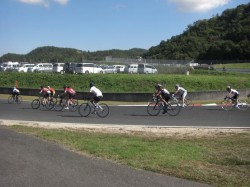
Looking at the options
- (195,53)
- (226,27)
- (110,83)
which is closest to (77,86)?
(110,83)

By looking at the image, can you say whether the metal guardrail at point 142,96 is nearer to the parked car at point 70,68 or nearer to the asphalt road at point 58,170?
the parked car at point 70,68

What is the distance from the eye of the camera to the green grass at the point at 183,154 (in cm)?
719

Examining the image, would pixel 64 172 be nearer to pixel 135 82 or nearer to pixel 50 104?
pixel 50 104

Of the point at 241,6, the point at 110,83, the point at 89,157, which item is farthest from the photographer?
the point at 241,6

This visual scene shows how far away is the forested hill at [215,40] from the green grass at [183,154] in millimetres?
76253

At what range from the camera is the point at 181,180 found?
6773 millimetres

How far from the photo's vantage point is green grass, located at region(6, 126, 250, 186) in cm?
719

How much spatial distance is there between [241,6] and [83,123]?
93481mm

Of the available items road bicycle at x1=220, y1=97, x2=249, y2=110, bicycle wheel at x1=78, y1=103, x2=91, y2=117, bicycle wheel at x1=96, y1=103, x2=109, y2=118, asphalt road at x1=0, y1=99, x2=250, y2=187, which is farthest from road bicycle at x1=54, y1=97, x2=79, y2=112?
asphalt road at x1=0, y1=99, x2=250, y2=187

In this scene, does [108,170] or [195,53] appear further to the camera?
[195,53]

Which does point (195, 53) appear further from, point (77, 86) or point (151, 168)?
point (151, 168)

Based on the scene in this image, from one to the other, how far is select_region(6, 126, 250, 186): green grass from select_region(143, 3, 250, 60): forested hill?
76.3 m

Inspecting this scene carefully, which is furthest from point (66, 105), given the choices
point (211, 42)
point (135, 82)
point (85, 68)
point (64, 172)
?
point (211, 42)

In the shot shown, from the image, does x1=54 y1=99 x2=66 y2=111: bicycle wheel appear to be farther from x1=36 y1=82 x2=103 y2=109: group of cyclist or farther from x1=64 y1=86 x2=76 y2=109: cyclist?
x1=64 y1=86 x2=76 y2=109: cyclist
